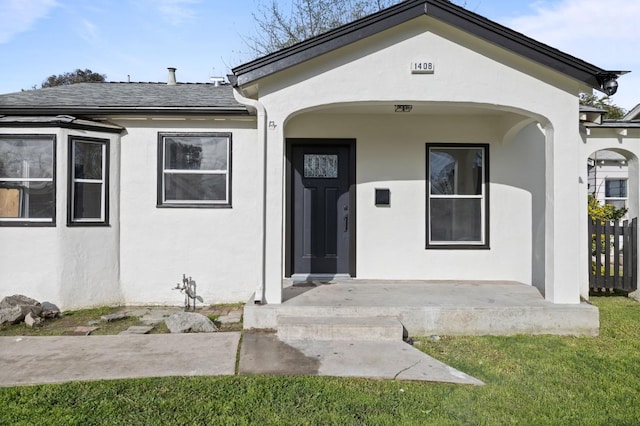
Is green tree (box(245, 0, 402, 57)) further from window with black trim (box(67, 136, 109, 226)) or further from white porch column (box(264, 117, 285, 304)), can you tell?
white porch column (box(264, 117, 285, 304))

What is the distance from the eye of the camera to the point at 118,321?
6043mm

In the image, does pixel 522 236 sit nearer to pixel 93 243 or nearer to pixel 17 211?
pixel 93 243

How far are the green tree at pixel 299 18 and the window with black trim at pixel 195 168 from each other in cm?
1101

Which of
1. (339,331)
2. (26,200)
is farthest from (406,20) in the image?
(26,200)

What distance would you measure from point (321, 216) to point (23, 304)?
4.57 metres

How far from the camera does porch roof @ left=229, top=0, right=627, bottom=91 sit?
5266 mm

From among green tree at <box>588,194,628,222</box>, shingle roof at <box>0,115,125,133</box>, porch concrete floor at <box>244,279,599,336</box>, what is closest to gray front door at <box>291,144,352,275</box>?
porch concrete floor at <box>244,279,599,336</box>

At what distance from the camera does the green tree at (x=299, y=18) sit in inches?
669

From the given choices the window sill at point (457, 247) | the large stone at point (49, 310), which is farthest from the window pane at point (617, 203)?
the large stone at point (49, 310)

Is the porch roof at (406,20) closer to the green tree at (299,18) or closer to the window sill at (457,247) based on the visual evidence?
the window sill at (457,247)

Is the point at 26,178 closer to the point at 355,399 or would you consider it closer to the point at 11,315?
the point at 11,315

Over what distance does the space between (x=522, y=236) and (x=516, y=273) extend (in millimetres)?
637

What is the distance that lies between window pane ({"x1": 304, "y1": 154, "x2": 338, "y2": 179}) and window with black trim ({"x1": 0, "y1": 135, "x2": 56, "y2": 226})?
3.96m

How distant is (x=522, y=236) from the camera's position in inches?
287
